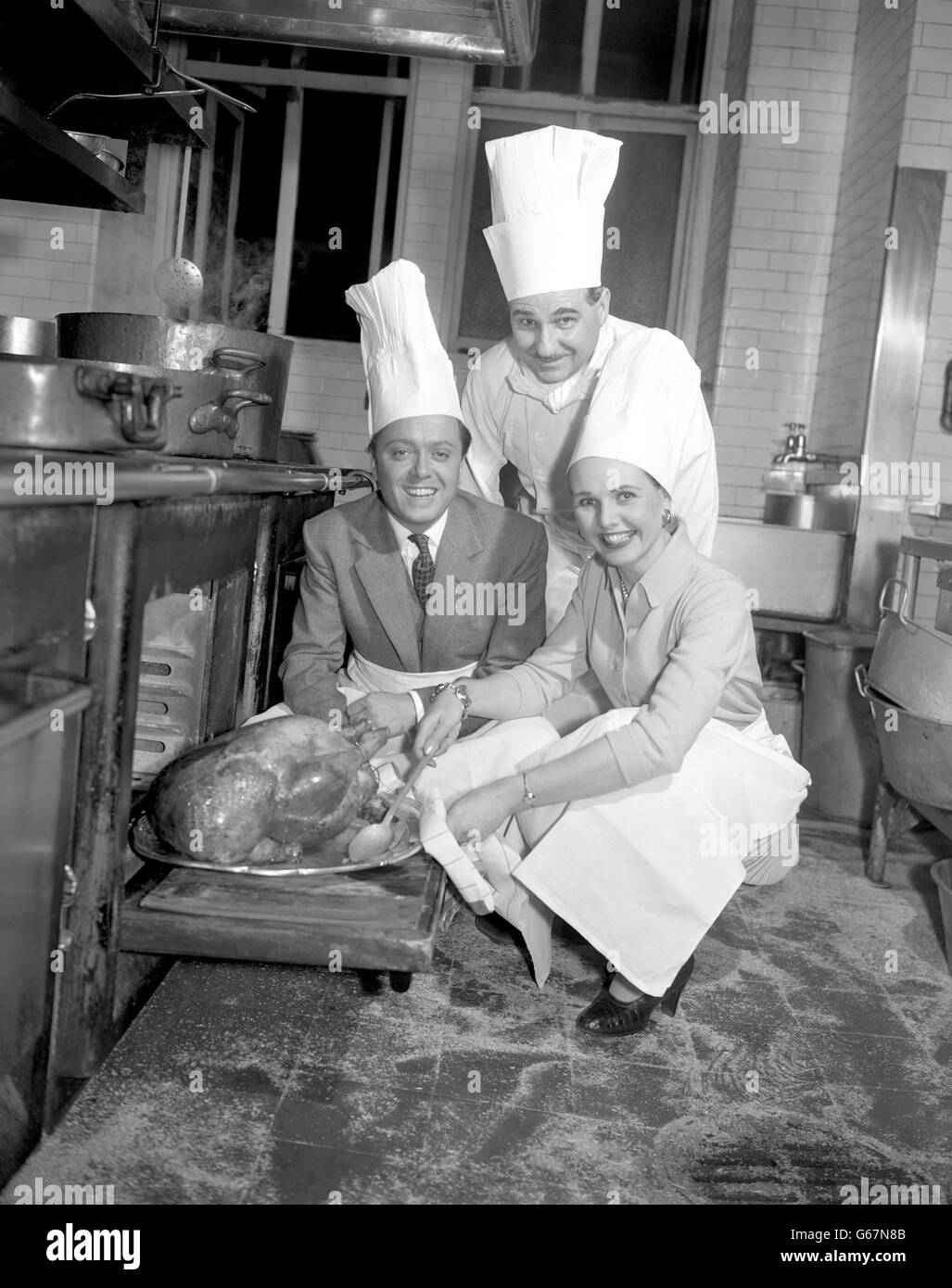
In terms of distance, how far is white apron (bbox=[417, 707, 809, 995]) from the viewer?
7.24ft

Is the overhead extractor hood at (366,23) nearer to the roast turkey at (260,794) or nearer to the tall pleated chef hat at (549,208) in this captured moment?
the tall pleated chef hat at (549,208)

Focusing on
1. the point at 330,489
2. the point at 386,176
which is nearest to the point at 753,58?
the point at 386,176

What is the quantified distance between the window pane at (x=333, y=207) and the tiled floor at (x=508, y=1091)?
523 centimetres

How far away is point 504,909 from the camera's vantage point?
2.38m

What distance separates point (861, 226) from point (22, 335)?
14.2ft

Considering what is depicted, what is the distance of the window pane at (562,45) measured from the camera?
6973 millimetres

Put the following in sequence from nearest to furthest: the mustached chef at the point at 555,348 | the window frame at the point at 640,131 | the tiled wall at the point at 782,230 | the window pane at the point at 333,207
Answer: the mustached chef at the point at 555,348 < the tiled wall at the point at 782,230 < the window frame at the point at 640,131 < the window pane at the point at 333,207

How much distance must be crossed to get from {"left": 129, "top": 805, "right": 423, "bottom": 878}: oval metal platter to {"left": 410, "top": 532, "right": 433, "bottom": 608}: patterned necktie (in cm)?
62

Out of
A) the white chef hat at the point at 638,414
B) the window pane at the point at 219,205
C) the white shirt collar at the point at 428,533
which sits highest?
the window pane at the point at 219,205

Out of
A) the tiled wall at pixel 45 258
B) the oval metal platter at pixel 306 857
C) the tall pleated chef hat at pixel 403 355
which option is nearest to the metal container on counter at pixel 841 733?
the tall pleated chef hat at pixel 403 355

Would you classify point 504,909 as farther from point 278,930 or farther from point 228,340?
point 228,340

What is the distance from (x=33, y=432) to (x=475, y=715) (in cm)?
121
